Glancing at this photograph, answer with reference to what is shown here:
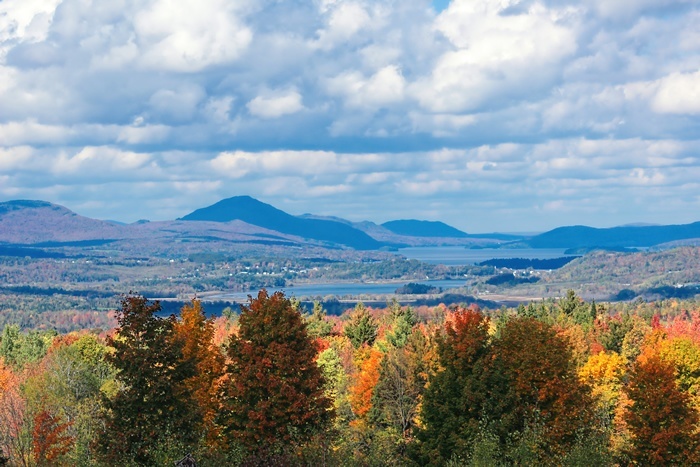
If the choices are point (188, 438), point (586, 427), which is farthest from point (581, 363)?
point (188, 438)

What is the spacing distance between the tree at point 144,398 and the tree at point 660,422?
81.9ft

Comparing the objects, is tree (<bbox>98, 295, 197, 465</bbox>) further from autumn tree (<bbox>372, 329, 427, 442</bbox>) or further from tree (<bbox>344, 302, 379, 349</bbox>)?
tree (<bbox>344, 302, 379, 349</bbox>)

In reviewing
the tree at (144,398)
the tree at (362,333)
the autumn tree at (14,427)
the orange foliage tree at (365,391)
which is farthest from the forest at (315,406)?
the tree at (362,333)

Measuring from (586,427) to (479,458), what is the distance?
44.0 feet

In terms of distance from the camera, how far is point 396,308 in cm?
13088

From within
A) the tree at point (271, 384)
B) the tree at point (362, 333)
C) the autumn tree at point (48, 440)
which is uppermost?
the tree at point (271, 384)

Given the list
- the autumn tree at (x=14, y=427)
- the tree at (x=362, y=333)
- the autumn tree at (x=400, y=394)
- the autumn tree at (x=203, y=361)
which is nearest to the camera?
the autumn tree at (x=203, y=361)

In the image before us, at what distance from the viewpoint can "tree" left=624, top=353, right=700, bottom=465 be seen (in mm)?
49219

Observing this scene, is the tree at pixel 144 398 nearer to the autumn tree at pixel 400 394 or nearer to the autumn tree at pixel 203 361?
the autumn tree at pixel 203 361

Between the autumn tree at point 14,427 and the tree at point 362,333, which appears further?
the tree at point 362,333

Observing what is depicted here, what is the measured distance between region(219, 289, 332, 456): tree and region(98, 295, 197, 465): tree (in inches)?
191

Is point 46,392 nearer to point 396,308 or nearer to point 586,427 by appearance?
point 586,427

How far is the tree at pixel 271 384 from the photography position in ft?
149

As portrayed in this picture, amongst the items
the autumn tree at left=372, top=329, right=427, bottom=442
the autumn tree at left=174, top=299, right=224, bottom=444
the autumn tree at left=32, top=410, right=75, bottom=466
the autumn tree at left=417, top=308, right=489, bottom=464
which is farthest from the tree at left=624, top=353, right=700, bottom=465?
the autumn tree at left=32, top=410, right=75, bottom=466
